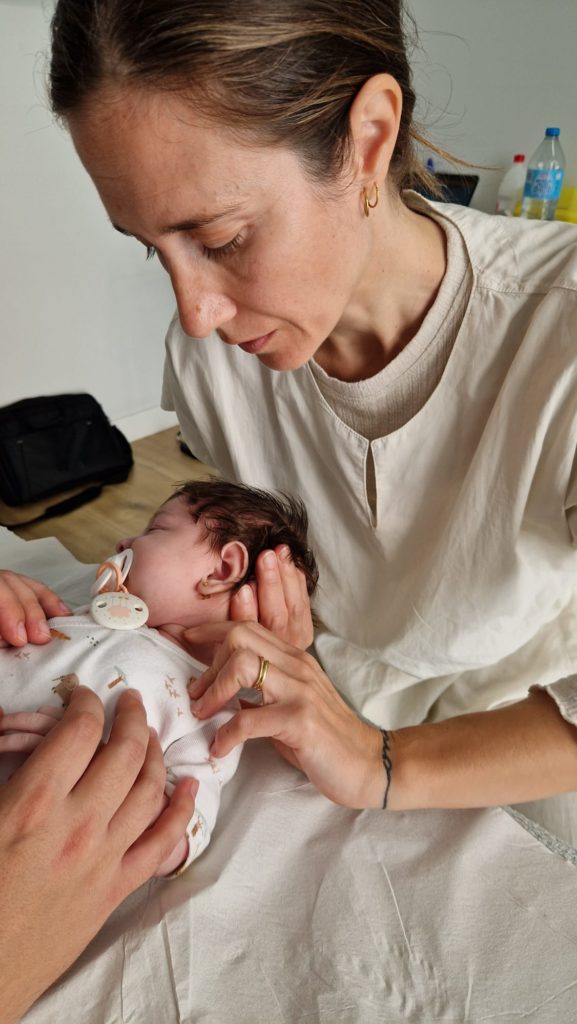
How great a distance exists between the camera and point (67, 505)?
2.76m

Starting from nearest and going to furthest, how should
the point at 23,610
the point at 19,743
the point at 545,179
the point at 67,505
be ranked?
the point at 19,743 → the point at 23,610 → the point at 545,179 → the point at 67,505

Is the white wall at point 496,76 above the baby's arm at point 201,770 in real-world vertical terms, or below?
above

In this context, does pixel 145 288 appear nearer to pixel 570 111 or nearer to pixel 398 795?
pixel 570 111

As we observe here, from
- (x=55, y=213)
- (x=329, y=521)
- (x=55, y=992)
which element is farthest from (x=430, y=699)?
(x=55, y=213)

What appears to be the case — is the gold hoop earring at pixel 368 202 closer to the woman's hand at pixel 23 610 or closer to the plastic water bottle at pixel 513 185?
the woman's hand at pixel 23 610

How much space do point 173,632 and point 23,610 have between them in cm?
22

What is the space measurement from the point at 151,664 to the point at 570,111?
2.40m

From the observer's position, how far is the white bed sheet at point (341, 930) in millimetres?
709

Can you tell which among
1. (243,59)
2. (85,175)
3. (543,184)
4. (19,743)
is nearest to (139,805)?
(19,743)

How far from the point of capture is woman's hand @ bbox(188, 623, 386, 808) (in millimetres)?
793

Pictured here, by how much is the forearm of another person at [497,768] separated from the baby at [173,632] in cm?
24

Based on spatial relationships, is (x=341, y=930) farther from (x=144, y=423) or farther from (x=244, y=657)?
(x=144, y=423)

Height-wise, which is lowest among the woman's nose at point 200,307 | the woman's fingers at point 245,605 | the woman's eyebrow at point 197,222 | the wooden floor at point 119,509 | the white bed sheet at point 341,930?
the wooden floor at point 119,509

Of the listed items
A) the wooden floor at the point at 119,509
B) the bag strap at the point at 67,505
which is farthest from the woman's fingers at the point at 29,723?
the bag strap at the point at 67,505
